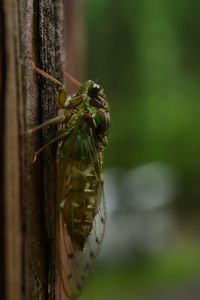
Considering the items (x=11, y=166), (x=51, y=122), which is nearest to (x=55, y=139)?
(x=51, y=122)

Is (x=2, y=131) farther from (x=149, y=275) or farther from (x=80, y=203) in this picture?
(x=149, y=275)

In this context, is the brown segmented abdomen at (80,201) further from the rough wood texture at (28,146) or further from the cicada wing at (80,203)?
the rough wood texture at (28,146)

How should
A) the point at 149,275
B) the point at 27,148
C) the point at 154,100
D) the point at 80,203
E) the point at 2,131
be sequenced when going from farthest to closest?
the point at 154,100 → the point at 149,275 → the point at 80,203 → the point at 27,148 → the point at 2,131

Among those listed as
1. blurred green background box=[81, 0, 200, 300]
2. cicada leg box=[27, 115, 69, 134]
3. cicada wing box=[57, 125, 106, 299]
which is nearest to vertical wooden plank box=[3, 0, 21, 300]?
cicada leg box=[27, 115, 69, 134]

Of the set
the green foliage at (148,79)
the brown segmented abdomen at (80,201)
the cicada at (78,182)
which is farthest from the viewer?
the green foliage at (148,79)

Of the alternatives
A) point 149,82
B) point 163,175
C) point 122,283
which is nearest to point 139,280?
point 122,283

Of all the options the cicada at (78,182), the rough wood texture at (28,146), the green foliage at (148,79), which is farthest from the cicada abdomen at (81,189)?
the green foliage at (148,79)
